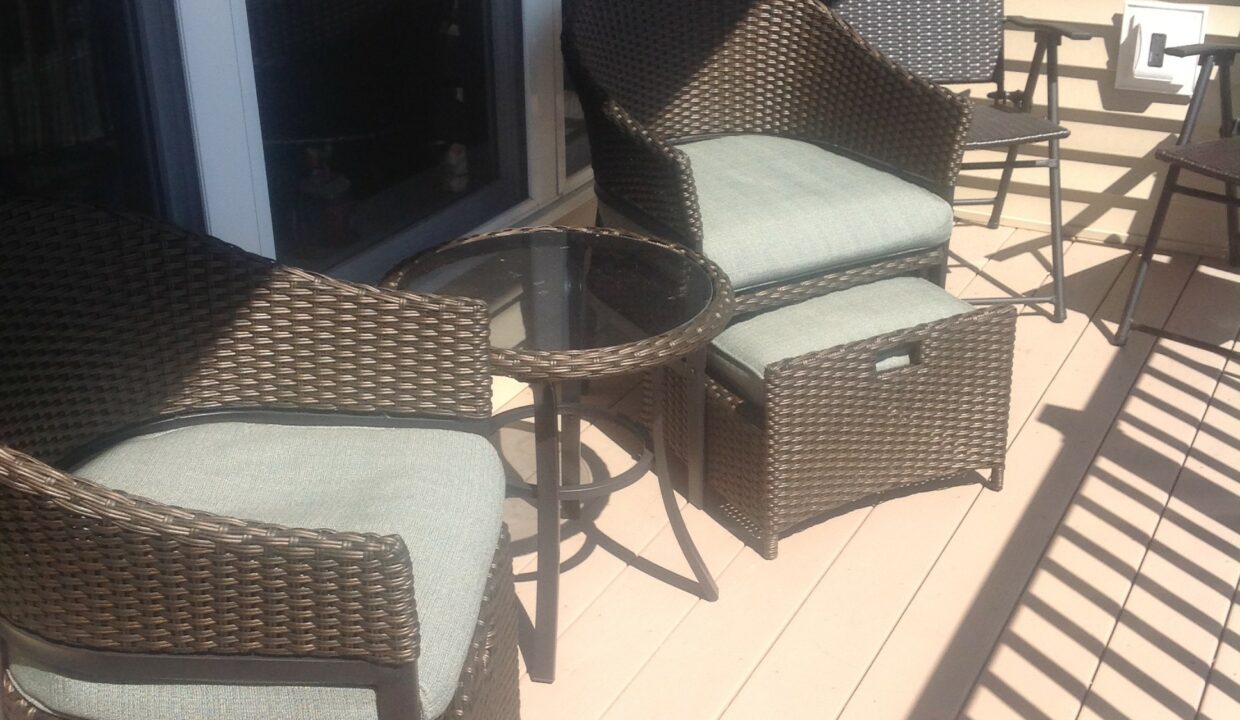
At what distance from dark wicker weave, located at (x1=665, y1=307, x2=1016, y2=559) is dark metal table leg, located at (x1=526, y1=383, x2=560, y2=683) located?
0.47 metres

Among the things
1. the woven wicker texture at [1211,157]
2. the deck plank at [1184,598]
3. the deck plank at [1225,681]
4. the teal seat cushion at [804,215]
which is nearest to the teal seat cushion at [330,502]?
the teal seat cushion at [804,215]

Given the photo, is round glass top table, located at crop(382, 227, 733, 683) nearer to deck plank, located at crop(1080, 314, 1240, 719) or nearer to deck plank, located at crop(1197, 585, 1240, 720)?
deck plank, located at crop(1080, 314, 1240, 719)

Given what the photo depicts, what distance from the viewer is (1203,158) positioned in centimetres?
284

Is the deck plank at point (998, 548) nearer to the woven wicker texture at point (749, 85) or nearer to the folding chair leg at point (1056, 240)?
the folding chair leg at point (1056, 240)

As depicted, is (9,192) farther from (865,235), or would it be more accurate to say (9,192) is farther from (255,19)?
(865,235)

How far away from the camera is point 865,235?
2.43 metres

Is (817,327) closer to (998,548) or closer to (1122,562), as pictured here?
(998,548)

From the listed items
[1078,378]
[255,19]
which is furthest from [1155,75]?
[255,19]

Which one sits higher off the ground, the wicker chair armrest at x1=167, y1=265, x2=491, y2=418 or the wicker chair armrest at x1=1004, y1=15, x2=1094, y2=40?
the wicker chair armrest at x1=1004, y1=15, x2=1094, y2=40

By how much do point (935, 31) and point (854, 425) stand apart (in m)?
1.49

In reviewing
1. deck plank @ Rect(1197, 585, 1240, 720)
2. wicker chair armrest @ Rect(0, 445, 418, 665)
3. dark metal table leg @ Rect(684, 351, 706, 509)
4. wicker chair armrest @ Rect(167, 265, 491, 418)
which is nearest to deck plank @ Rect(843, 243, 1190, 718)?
deck plank @ Rect(1197, 585, 1240, 720)

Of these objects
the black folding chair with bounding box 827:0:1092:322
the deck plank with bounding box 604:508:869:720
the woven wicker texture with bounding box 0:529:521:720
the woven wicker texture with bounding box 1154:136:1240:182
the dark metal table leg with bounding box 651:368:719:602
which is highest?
the black folding chair with bounding box 827:0:1092:322

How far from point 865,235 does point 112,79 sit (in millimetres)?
1346

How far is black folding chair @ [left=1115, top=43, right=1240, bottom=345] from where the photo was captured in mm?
2830
